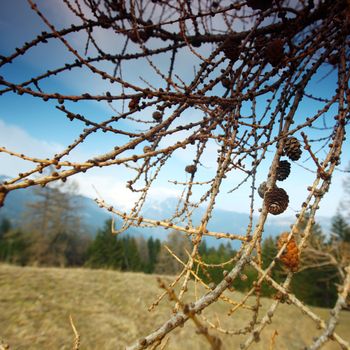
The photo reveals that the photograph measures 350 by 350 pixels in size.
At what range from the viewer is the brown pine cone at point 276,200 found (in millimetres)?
1386

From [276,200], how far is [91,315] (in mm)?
10287

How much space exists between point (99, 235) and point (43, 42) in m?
41.6

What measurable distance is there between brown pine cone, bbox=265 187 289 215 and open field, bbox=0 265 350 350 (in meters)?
5.06

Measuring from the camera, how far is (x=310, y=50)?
1.61 metres

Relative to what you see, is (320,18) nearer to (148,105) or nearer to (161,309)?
(148,105)

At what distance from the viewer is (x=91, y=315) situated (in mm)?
9883

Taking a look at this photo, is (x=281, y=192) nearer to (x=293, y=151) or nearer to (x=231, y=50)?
(x=293, y=151)

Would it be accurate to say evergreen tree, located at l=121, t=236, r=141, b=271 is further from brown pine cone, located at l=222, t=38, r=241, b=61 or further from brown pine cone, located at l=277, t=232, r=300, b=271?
brown pine cone, located at l=277, t=232, r=300, b=271

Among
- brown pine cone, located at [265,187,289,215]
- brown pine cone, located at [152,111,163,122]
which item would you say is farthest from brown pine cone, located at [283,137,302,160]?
brown pine cone, located at [152,111,163,122]

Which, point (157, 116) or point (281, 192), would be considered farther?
point (157, 116)

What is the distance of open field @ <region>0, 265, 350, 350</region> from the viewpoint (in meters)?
8.02

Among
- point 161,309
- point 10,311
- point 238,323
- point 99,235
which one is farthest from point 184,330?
point 99,235

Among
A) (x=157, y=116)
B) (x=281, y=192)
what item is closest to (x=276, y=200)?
(x=281, y=192)

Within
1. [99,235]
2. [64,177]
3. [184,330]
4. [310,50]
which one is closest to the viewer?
[64,177]
